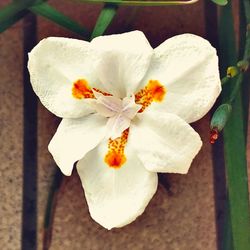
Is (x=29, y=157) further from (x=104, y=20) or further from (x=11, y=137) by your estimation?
(x=104, y=20)

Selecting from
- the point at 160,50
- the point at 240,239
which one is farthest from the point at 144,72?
the point at 240,239

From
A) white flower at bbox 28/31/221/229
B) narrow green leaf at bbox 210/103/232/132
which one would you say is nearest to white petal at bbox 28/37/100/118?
white flower at bbox 28/31/221/229

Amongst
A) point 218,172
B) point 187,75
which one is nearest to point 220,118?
point 187,75

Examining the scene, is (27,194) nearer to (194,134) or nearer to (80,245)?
(80,245)

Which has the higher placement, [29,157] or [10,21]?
[10,21]

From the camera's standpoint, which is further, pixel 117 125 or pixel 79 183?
pixel 79 183
